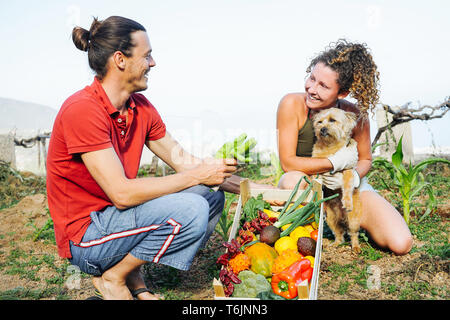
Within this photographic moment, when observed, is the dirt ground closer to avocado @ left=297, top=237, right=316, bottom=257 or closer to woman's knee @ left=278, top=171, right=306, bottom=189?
avocado @ left=297, top=237, right=316, bottom=257

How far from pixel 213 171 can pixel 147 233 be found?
2.08 feet

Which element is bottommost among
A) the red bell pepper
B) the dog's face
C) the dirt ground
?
the dirt ground

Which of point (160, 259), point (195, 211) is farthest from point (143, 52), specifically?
point (160, 259)

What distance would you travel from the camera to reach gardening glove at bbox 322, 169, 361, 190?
382cm

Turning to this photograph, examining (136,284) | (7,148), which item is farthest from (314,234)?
(7,148)

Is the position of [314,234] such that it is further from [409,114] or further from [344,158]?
[409,114]

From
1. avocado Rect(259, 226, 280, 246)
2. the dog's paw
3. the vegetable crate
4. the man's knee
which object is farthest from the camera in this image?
the dog's paw

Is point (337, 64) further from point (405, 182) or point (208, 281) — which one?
point (208, 281)

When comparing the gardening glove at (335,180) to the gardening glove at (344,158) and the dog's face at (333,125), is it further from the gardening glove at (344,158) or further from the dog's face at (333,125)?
the dog's face at (333,125)

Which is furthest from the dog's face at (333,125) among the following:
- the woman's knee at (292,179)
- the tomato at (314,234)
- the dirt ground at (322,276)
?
the dirt ground at (322,276)

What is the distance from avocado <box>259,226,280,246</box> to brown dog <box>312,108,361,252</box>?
1.00m

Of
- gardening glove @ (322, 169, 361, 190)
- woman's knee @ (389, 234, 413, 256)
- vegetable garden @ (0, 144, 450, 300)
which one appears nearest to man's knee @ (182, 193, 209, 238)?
vegetable garden @ (0, 144, 450, 300)

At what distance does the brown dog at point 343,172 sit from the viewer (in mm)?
3773

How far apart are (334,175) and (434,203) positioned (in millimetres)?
1701
